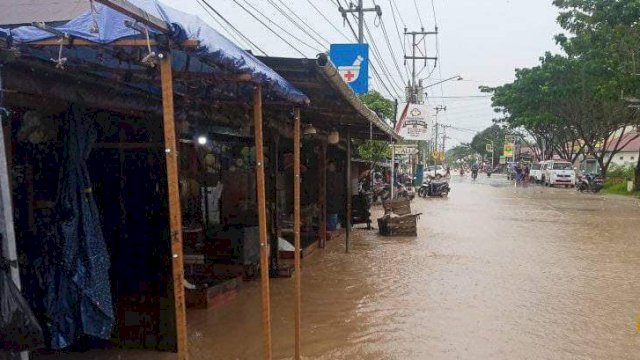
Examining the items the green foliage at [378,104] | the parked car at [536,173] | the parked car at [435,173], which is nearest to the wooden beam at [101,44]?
the green foliage at [378,104]

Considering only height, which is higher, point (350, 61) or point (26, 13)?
point (350, 61)

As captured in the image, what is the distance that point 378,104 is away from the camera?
2333 centimetres

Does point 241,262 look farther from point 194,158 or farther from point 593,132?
point 593,132

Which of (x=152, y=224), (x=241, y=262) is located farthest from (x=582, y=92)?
(x=152, y=224)

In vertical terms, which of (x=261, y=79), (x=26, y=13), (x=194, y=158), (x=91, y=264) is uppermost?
(x=26, y=13)

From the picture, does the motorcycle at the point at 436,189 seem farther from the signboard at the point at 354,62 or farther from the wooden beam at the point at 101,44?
the wooden beam at the point at 101,44

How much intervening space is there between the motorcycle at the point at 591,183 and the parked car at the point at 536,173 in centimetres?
1112

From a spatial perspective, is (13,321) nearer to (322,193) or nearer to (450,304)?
(450,304)

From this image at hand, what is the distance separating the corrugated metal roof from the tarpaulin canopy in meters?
0.09

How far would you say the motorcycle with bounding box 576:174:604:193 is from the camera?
31219 millimetres

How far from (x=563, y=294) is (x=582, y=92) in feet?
90.8

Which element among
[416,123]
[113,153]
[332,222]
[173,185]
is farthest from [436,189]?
[173,185]

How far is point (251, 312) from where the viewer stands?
241 inches

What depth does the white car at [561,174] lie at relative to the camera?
1468 inches
